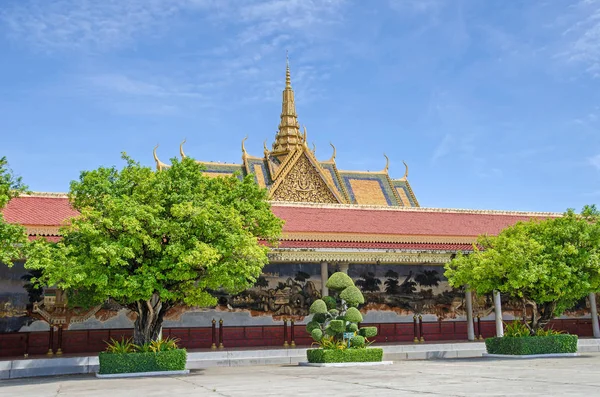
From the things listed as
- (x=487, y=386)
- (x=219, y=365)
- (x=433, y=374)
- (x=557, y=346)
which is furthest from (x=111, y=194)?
(x=557, y=346)

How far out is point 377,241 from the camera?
27641mm

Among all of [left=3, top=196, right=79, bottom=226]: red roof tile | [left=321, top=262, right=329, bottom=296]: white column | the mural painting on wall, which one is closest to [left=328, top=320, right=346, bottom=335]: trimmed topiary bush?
[left=321, top=262, right=329, bottom=296]: white column

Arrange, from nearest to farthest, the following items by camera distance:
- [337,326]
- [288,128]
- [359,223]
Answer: [337,326]
[359,223]
[288,128]

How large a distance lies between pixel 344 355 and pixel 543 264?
688 centimetres

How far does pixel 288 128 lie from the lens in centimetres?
5291

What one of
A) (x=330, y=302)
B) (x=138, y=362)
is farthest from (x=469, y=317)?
(x=138, y=362)

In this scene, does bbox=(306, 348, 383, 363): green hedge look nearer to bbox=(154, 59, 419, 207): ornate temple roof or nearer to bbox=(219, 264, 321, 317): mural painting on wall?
bbox=(219, 264, 321, 317): mural painting on wall

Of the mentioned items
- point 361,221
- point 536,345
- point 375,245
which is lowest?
point 536,345

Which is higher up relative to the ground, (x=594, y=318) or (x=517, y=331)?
(x=594, y=318)

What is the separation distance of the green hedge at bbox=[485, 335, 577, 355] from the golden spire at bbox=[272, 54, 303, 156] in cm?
2996

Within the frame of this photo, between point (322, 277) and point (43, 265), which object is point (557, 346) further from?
point (43, 265)

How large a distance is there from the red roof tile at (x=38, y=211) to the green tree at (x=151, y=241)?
249 inches

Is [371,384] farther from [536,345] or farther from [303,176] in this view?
[303,176]

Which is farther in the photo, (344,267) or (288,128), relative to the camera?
(288,128)
